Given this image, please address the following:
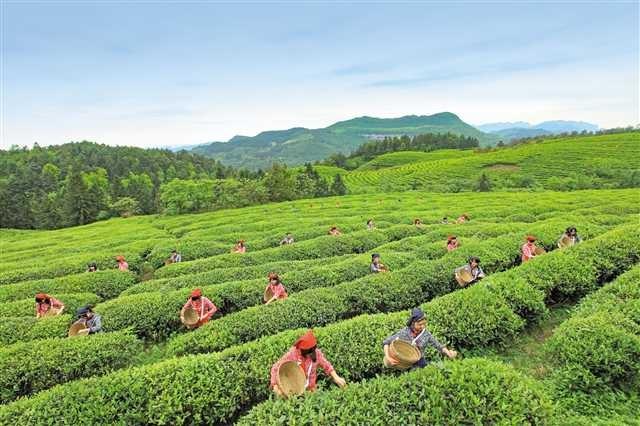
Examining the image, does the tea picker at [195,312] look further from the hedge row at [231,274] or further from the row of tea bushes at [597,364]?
the row of tea bushes at [597,364]

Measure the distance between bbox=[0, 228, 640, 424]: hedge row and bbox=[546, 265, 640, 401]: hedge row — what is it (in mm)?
1550

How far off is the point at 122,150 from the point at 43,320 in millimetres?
173951

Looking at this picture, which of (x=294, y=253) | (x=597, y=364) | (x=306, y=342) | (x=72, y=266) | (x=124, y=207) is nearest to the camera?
(x=306, y=342)

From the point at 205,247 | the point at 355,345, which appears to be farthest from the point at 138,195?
the point at 355,345

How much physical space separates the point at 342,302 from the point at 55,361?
290 inches

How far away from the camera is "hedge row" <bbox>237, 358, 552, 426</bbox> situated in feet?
17.8

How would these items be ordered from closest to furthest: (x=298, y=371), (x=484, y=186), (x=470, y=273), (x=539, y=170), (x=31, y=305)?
1. (x=298, y=371)
2. (x=470, y=273)
3. (x=31, y=305)
4. (x=484, y=186)
5. (x=539, y=170)

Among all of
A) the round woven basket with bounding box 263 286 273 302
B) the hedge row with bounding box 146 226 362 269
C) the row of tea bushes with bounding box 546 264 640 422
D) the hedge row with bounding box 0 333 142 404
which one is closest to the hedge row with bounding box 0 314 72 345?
the hedge row with bounding box 0 333 142 404

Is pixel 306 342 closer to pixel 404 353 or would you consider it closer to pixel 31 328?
pixel 404 353

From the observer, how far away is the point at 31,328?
35.8 ft

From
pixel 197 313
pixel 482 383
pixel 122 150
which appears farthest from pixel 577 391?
pixel 122 150

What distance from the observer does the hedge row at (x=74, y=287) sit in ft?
51.2

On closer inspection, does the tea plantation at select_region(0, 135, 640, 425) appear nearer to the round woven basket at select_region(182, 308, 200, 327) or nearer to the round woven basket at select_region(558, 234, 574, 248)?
the round woven basket at select_region(182, 308, 200, 327)

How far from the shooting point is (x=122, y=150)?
536 ft
